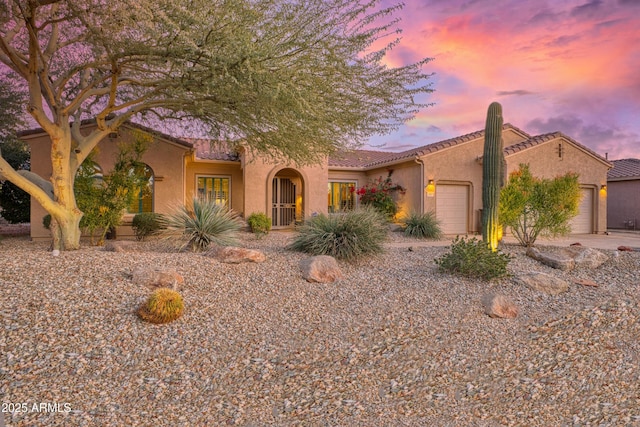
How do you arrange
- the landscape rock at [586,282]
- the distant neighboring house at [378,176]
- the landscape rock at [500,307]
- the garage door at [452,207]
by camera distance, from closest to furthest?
the landscape rock at [500,307] → the landscape rock at [586,282] → the distant neighboring house at [378,176] → the garage door at [452,207]

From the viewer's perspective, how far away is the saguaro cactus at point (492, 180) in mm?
8742

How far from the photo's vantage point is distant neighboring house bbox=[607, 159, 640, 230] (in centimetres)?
2014

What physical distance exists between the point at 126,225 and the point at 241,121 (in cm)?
712

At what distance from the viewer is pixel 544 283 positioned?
648 centimetres

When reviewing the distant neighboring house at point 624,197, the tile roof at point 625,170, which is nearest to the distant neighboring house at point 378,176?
the tile roof at point 625,170

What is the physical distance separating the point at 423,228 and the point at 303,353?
993 cm

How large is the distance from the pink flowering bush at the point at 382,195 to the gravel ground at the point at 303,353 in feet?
33.3

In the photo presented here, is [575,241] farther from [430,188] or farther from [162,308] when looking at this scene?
[162,308]

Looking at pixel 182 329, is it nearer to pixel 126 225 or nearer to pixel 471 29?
pixel 126 225

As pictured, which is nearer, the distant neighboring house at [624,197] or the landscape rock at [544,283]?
the landscape rock at [544,283]

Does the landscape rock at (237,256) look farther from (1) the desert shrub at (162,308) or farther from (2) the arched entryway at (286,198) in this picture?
(2) the arched entryway at (286,198)

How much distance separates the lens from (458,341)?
4590mm

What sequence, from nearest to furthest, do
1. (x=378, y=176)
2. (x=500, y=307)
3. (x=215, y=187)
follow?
(x=500, y=307) → (x=215, y=187) → (x=378, y=176)

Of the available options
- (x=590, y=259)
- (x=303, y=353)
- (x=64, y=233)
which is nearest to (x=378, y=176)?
(x=590, y=259)
